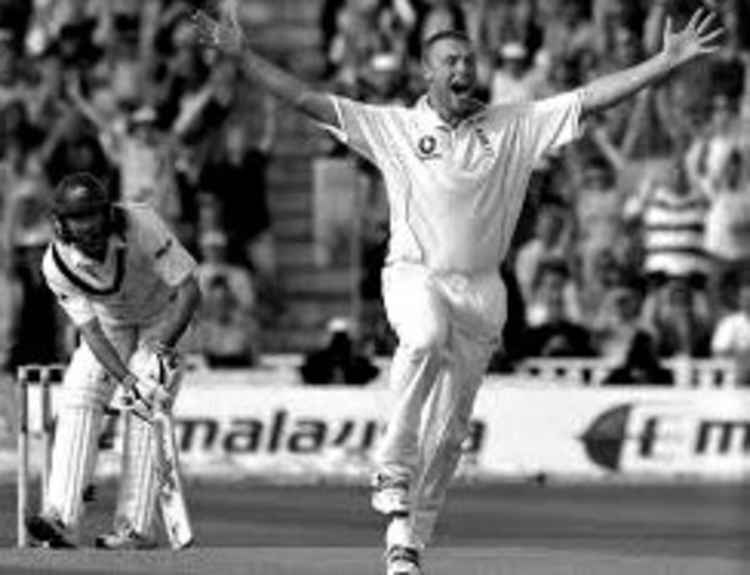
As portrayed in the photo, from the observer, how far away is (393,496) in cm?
1402

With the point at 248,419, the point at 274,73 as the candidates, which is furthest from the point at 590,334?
the point at 274,73

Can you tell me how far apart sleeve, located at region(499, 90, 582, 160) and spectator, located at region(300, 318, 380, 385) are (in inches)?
441

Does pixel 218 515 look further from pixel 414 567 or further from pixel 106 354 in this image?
pixel 414 567

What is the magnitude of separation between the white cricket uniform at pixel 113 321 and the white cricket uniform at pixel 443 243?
211cm

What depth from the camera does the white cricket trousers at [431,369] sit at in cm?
1404

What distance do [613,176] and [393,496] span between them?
14.1 metres

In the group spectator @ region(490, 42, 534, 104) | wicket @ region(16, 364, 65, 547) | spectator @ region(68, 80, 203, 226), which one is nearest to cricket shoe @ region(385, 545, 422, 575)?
wicket @ region(16, 364, 65, 547)

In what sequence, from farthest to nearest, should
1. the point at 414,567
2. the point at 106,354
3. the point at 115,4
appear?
the point at 115,4
the point at 106,354
the point at 414,567

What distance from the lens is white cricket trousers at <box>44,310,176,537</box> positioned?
54.3 feet

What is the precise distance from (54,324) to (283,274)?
3.02 metres

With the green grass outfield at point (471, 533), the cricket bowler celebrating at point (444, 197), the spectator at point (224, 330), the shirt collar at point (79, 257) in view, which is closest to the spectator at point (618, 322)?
the green grass outfield at point (471, 533)

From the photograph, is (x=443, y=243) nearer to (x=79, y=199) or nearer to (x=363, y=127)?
(x=363, y=127)

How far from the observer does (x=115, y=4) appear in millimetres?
29375

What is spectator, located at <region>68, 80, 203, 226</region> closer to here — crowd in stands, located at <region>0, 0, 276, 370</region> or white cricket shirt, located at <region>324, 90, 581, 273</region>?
crowd in stands, located at <region>0, 0, 276, 370</region>
